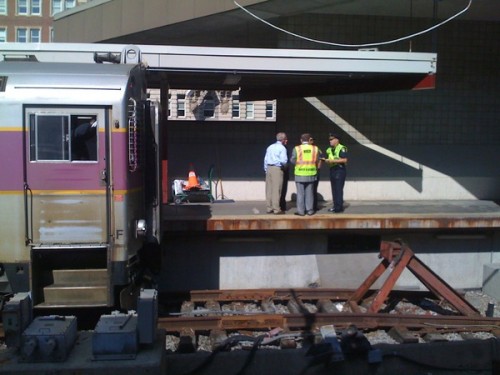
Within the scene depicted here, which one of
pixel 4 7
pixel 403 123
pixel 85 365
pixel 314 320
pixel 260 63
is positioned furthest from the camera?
pixel 4 7

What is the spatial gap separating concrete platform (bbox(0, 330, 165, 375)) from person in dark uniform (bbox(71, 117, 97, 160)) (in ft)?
9.25

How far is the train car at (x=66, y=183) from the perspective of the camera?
657cm

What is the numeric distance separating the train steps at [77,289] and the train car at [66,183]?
11mm

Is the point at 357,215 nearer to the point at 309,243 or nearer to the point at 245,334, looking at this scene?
the point at 309,243

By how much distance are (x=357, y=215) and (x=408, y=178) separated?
3.77 metres

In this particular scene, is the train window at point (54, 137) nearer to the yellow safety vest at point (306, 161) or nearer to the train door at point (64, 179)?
the train door at point (64, 179)

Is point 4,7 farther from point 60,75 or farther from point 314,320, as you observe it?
point 314,320

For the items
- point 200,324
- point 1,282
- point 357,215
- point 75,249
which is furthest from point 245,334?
point 357,215

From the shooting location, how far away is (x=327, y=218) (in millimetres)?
9930

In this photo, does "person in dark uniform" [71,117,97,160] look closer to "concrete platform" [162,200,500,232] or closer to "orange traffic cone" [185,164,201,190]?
"concrete platform" [162,200,500,232]

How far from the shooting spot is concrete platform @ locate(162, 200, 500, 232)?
9578 mm

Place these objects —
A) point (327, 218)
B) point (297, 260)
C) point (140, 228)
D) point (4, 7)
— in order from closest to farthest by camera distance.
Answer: point (140, 228), point (327, 218), point (297, 260), point (4, 7)

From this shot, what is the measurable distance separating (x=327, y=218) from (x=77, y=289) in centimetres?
469

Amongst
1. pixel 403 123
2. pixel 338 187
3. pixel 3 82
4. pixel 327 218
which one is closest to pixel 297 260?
pixel 327 218
